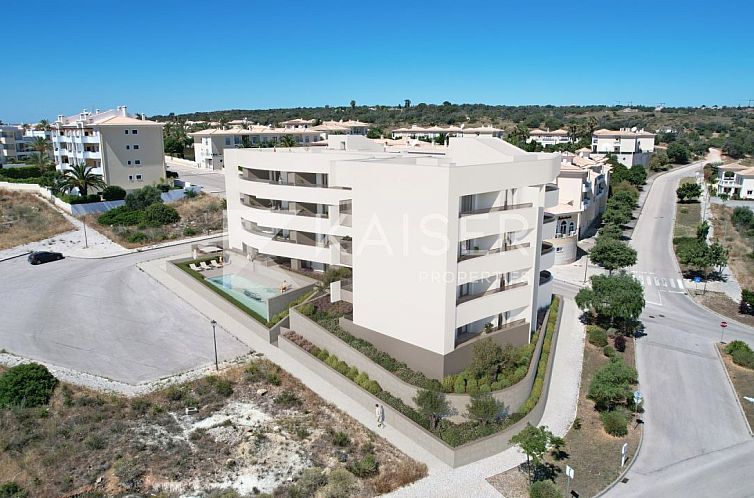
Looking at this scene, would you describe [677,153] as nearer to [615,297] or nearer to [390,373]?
[615,297]

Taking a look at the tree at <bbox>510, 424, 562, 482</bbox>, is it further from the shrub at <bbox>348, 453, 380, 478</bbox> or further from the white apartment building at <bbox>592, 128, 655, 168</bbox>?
the white apartment building at <bbox>592, 128, 655, 168</bbox>

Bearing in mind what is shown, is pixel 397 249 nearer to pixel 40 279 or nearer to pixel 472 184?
pixel 472 184

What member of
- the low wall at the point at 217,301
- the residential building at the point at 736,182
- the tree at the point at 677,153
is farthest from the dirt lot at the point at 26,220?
the tree at the point at 677,153

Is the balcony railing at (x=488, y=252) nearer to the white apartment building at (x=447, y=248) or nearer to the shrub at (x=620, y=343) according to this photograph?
the white apartment building at (x=447, y=248)

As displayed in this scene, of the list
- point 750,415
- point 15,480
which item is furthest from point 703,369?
point 15,480

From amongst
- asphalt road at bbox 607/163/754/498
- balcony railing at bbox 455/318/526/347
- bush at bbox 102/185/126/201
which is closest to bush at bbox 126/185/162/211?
bush at bbox 102/185/126/201

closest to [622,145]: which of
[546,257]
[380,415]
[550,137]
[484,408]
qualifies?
[550,137]
